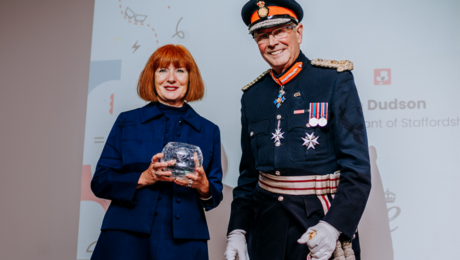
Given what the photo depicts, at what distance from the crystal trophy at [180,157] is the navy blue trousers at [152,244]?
0.54 feet

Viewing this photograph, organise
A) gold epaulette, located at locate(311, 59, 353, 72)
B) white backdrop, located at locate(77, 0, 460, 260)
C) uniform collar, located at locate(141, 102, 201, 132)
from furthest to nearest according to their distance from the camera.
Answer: white backdrop, located at locate(77, 0, 460, 260) < uniform collar, located at locate(141, 102, 201, 132) < gold epaulette, located at locate(311, 59, 353, 72)

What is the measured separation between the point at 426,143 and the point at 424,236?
1.46 ft

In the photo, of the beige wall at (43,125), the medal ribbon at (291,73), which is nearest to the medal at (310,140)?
the medal ribbon at (291,73)

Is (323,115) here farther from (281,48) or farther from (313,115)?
(281,48)

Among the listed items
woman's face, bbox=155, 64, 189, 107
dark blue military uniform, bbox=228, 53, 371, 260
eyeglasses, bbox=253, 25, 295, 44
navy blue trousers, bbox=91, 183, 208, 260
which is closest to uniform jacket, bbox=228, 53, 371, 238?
dark blue military uniform, bbox=228, 53, 371, 260

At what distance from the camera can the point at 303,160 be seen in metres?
1.43

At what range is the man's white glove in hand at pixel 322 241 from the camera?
1244mm

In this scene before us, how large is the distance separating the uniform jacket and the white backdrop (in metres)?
0.65

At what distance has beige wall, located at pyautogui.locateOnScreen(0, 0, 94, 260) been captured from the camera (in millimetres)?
2562

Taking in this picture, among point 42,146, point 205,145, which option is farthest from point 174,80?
point 42,146

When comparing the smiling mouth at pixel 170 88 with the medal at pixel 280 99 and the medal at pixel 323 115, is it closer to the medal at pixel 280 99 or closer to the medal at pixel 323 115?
the medal at pixel 280 99

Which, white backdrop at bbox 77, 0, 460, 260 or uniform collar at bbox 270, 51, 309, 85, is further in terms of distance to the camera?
white backdrop at bbox 77, 0, 460, 260

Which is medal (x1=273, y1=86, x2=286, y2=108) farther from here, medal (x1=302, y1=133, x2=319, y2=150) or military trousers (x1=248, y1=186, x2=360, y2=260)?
military trousers (x1=248, y1=186, x2=360, y2=260)

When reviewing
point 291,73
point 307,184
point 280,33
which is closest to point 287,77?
point 291,73
